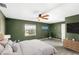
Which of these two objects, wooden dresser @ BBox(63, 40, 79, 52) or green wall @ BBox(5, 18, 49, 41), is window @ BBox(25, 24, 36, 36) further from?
wooden dresser @ BBox(63, 40, 79, 52)

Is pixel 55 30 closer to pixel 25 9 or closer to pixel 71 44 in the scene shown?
pixel 71 44

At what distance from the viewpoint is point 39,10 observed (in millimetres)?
1576

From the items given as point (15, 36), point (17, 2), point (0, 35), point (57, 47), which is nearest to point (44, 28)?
point (57, 47)

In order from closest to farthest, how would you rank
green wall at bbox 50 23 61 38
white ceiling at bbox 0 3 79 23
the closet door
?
white ceiling at bbox 0 3 79 23 < the closet door < green wall at bbox 50 23 61 38

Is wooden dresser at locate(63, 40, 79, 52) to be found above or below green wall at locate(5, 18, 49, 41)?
below

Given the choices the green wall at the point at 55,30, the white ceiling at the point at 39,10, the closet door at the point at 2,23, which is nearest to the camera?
the white ceiling at the point at 39,10

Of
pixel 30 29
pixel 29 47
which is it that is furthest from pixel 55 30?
pixel 29 47

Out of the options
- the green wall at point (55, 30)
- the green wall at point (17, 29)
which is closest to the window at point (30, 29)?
the green wall at point (17, 29)

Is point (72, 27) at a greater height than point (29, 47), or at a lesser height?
greater

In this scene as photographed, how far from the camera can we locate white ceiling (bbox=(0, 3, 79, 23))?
140cm

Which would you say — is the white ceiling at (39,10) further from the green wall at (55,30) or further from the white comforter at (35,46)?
the white comforter at (35,46)

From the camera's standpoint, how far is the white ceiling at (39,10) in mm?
1396

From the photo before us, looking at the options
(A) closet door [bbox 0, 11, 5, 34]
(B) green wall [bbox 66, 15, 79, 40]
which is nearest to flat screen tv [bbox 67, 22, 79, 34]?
(B) green wall [bbox 66, 15, 79, 40]
